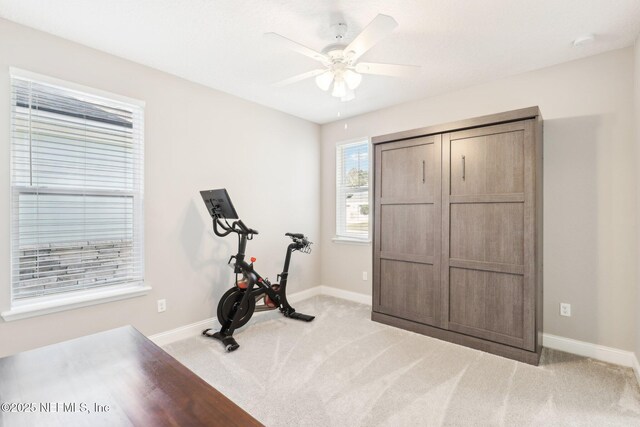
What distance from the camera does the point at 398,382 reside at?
7.63ft

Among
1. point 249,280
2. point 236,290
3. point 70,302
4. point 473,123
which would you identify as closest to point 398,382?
point 249,280

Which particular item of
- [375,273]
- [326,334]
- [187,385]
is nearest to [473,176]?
[375,273]

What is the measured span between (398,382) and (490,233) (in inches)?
58.9

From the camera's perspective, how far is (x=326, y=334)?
3.22 meters

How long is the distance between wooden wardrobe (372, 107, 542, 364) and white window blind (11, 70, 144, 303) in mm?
2496

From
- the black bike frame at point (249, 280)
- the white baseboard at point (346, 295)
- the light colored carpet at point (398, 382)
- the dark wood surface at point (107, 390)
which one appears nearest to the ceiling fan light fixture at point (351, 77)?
the black bike frame at point (249, 280)

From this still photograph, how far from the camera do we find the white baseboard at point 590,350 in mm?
2568

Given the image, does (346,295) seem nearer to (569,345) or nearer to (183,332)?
(183,332)

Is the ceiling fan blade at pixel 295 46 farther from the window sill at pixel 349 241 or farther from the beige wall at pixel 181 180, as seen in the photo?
the window sill at pixel 349 241

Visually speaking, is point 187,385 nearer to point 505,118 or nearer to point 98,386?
point 98,386

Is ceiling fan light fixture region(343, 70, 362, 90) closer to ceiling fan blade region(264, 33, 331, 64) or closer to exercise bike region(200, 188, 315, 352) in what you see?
ceiling fan blade region(264, 33, 331, 64)

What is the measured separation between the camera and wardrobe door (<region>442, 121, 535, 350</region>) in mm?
2600

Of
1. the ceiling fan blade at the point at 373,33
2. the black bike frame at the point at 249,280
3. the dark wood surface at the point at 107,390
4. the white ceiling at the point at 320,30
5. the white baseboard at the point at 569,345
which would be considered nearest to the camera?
the dark wood surface at the point at 107,390

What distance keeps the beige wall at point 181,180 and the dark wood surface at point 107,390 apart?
1562 mm
